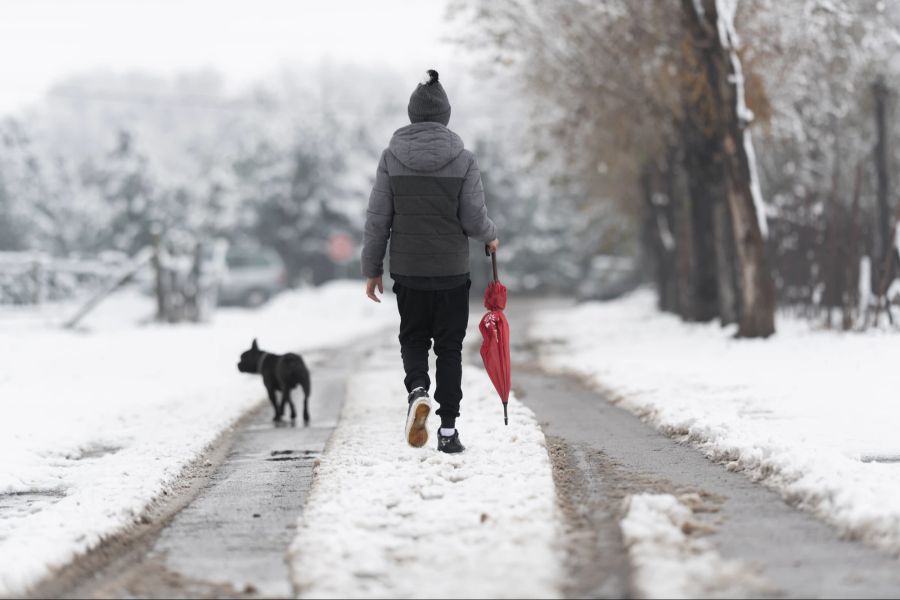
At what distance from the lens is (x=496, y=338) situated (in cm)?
666

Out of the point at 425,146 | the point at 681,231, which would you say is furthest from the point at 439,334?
the point at 681,231

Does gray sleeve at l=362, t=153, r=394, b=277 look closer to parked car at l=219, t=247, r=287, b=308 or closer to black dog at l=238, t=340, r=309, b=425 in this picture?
black dog at l=238, t=340, r=309, b=425

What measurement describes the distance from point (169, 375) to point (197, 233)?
43137mm

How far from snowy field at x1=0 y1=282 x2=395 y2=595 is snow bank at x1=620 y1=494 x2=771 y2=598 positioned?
7.25 feet

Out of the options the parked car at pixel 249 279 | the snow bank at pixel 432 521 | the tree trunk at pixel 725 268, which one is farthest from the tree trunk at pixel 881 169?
→ the parked car at pixel 249 279

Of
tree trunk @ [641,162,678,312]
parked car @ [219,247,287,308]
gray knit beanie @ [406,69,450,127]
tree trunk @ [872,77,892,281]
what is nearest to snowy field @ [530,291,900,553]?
gray knit beanie @ [406,69,450,127]

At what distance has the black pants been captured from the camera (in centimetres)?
629

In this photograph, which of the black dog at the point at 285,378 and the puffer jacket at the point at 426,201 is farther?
the black dog at the point at 285,378

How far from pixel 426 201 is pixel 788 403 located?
368 centimetres

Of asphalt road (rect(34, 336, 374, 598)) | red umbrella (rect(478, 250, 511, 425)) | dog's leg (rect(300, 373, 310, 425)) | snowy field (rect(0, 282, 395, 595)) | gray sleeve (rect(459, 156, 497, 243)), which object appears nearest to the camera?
asphalt road (rect(34, 336, 374, 598))

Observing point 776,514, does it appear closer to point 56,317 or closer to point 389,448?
point 389,448

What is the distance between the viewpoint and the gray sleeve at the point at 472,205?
6.21 meters

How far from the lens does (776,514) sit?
462cm

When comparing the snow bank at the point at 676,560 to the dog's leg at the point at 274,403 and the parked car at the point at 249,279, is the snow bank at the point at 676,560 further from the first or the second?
the parked car at the point at 249,279
